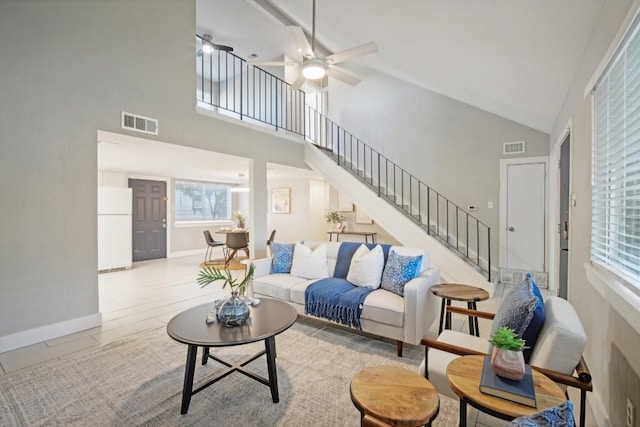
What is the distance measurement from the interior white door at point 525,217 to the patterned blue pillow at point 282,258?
3855 millimetres

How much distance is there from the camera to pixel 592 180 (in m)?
2.12

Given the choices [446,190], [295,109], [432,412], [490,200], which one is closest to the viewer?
[432,412]

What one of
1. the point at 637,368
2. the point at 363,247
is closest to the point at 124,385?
the point at 363,247

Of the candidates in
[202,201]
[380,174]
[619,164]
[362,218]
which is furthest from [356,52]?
[202,201]

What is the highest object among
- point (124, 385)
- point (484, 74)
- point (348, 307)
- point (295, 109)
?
point (295, 109)

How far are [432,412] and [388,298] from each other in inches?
64.4

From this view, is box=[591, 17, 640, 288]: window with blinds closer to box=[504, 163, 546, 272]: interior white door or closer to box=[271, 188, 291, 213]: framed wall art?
box=[504, 163, 546, 272]: interior white door

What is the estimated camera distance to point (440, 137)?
19.1ft

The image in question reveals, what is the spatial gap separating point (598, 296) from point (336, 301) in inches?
75.3

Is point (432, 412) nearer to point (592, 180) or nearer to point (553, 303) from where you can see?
point (553, 303)

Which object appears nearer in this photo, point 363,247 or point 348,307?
point 348,307

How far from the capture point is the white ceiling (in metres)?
2.29

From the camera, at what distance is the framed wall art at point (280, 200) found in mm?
8555

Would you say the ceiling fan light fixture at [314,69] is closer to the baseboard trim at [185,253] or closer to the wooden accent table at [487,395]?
the wooden accent table at [487,395]
